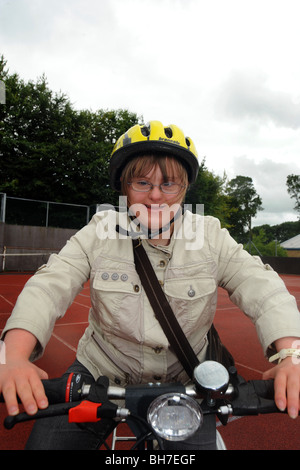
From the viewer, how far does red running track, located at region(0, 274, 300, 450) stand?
225 centimetres

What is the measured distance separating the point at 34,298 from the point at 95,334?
1.45 feet

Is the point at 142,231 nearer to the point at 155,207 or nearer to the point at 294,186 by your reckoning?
the point at 155,207

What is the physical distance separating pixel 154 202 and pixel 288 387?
3.39ft

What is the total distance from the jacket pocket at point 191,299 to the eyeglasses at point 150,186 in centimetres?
47

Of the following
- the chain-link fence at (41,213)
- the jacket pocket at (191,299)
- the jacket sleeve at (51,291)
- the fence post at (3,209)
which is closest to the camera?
the jacket sleeve at (51,291)

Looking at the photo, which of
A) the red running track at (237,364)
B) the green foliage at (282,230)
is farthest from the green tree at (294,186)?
the red running track at (237,364)

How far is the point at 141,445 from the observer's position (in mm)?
988

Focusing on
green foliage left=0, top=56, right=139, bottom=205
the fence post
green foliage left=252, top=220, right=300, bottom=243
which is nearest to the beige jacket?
the fence post

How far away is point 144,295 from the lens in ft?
5.24

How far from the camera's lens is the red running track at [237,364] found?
7.39 feet

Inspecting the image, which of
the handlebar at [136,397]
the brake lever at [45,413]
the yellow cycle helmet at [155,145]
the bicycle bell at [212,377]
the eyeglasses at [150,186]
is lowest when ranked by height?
the brake lever at [45,413]

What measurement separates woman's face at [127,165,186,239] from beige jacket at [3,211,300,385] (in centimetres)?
11

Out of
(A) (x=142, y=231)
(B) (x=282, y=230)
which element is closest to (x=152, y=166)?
(A) (x=142, y=231)

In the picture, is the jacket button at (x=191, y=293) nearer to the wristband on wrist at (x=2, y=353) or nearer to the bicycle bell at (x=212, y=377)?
the bicycle bell at (x=212, y=377)
